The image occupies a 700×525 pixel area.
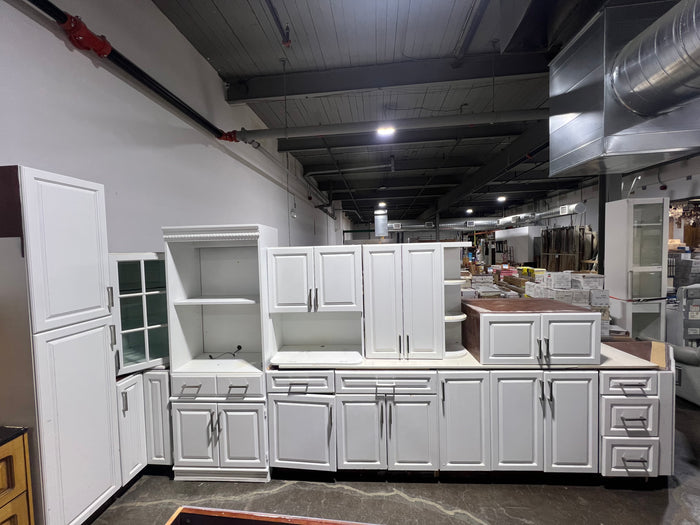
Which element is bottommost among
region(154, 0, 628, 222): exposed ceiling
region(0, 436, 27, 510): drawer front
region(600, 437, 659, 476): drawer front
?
region(600, 437, 659, 476): drawer front

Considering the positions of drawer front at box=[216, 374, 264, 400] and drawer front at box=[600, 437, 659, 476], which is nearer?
drawer front at box=[600, 437, 659, 476]

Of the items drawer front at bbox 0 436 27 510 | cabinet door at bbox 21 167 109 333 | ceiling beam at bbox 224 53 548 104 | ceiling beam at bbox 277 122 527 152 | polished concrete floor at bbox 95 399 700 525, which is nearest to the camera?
drawer front at bbox 0 436 27 510

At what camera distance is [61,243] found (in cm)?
173

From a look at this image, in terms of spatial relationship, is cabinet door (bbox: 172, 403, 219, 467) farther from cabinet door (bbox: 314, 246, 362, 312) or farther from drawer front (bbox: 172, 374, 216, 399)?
cabinet door (bbox: 314, 246, 362, 312)

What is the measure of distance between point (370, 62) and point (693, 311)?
17.2 feet

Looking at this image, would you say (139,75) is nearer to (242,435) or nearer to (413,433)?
(242,435)

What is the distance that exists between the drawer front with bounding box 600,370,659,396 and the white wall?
3898 millimetres

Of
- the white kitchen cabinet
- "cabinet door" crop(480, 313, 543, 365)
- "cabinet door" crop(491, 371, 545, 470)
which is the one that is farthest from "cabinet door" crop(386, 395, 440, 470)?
"cabinet door" crop(480, 313, 543, 365)

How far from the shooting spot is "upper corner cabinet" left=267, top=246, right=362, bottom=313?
8.14ft

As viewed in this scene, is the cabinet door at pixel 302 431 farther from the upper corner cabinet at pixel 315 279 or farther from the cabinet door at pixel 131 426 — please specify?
the cabinet door at pixel 131 426

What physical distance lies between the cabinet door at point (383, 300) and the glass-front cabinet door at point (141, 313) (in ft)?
5.77

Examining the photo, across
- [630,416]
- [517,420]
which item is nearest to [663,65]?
[630,416]

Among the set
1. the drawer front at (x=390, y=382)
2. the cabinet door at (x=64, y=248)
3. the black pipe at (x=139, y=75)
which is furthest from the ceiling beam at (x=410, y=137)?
the drawer front at (x=390, y=382)

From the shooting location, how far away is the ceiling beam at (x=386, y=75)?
3.13 meters
